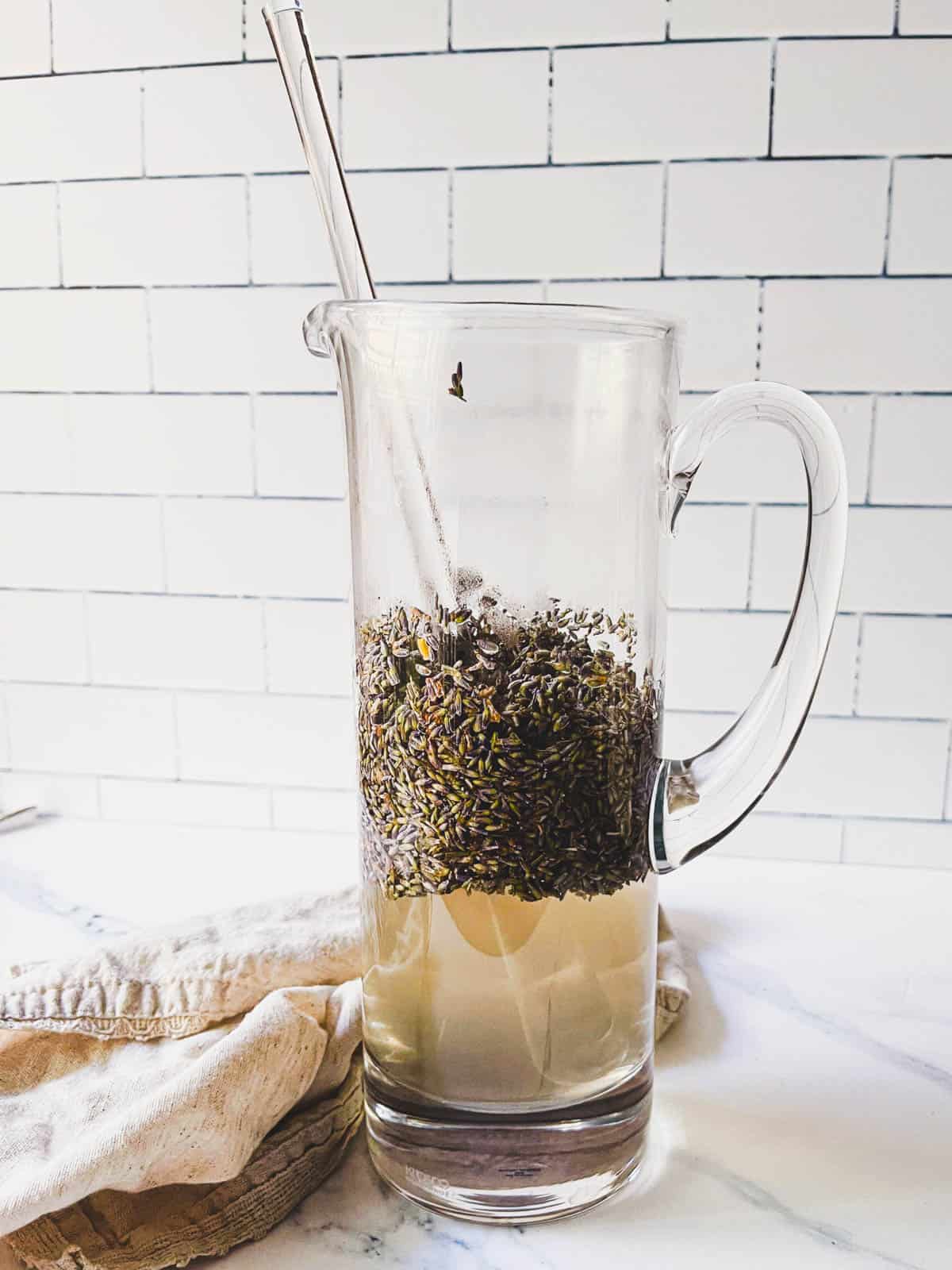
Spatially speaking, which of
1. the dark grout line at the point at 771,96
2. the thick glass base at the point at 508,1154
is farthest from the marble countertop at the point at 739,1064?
the dark grout line at the point at 771,96

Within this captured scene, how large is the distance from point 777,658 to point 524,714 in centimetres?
12

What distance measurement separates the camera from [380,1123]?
48 cm

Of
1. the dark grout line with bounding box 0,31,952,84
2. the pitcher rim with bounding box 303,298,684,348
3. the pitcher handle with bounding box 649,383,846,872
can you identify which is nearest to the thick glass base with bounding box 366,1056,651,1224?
the pitcher handle with bounding box 649,383,846,872

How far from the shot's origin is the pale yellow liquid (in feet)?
1.44

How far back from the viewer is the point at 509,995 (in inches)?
17.4

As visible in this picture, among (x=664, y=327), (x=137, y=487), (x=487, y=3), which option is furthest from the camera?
(x=137, y=487)

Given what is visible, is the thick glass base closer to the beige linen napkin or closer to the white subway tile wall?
the beige linen napkin

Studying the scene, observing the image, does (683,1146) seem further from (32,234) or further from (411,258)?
(32,234)

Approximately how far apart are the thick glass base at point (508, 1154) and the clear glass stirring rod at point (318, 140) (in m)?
0.32

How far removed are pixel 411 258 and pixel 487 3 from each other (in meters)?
0.16

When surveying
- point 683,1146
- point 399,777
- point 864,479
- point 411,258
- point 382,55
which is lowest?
point 683,1146

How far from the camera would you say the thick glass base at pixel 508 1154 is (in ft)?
1.47

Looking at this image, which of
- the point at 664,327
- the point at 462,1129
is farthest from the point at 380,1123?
the point at 664,327

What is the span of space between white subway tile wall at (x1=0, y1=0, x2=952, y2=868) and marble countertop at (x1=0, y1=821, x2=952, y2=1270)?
0.20 feet
